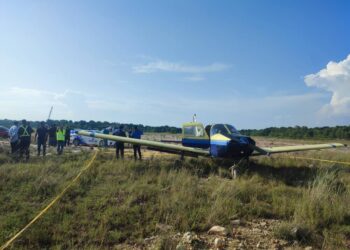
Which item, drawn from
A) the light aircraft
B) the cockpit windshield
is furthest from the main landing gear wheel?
the cockpit windshield

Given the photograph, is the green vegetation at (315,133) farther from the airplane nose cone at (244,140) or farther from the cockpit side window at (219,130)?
the airplane nose cone at (244,140)

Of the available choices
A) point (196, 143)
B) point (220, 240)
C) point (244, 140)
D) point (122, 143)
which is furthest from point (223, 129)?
point (220, 240)

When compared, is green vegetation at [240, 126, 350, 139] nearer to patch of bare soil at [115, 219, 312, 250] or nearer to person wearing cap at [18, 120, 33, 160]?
person wearing cap at [18, 120, 33, 160]

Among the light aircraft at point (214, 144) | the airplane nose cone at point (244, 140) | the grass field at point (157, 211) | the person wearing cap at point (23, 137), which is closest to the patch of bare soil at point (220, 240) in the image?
the grass field at point (157, 211)

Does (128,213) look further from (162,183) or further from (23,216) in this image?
(162,183)

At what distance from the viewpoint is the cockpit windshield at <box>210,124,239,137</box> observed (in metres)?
14.7

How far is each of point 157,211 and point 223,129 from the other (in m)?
7.59

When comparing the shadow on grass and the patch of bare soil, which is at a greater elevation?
the shadow on grass

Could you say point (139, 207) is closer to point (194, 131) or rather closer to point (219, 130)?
point (219, 130)

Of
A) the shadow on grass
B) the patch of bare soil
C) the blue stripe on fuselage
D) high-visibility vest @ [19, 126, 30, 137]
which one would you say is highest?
high-visibility vest @ [19, 126, 30, 137]

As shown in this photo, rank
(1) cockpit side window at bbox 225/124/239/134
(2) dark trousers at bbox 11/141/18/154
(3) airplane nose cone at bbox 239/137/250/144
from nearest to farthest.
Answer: (3) airplane nose cone at bbox 239/137/250/144, (1) cockpit side window at bbox 225/124/239/134, (2) dark trousers at bbox 11/141/18/154

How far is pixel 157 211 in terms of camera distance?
8.05m

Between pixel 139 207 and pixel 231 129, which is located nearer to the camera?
pixel 139 207

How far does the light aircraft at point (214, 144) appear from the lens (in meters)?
13.9
